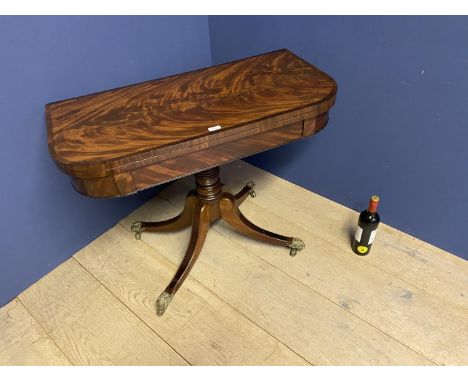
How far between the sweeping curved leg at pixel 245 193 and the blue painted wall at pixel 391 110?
0.78 feet

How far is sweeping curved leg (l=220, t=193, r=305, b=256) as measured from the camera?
48.1 inches

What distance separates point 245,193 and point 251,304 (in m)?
0.48

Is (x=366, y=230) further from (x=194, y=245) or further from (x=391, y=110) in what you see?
(x=194, y=245)

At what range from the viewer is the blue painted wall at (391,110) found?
100cm

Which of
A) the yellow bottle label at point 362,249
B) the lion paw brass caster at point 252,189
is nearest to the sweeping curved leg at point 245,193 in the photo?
the lion paw brass caster at point 252,189

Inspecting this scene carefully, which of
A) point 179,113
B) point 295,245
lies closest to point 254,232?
point 295,245

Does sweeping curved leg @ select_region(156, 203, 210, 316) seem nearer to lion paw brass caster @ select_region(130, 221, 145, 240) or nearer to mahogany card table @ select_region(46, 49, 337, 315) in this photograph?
mahogany card table @ select_region(46, 49, 337, 315)

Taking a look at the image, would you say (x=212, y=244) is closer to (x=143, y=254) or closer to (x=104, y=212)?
(x=143, y=254)

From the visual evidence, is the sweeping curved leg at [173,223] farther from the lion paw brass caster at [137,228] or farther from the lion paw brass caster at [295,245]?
the lion paw brass caster at [295,245]

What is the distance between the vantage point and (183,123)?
837 mm

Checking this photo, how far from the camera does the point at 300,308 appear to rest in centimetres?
112

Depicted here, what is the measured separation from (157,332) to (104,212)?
0.52m

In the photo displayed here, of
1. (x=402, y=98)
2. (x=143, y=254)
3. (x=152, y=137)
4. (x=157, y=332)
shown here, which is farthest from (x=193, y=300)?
(x=402, y=98)

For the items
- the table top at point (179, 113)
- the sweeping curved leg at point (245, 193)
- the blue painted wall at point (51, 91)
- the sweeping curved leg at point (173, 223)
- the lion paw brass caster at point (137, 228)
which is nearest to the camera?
the table top at point (179, 113)
